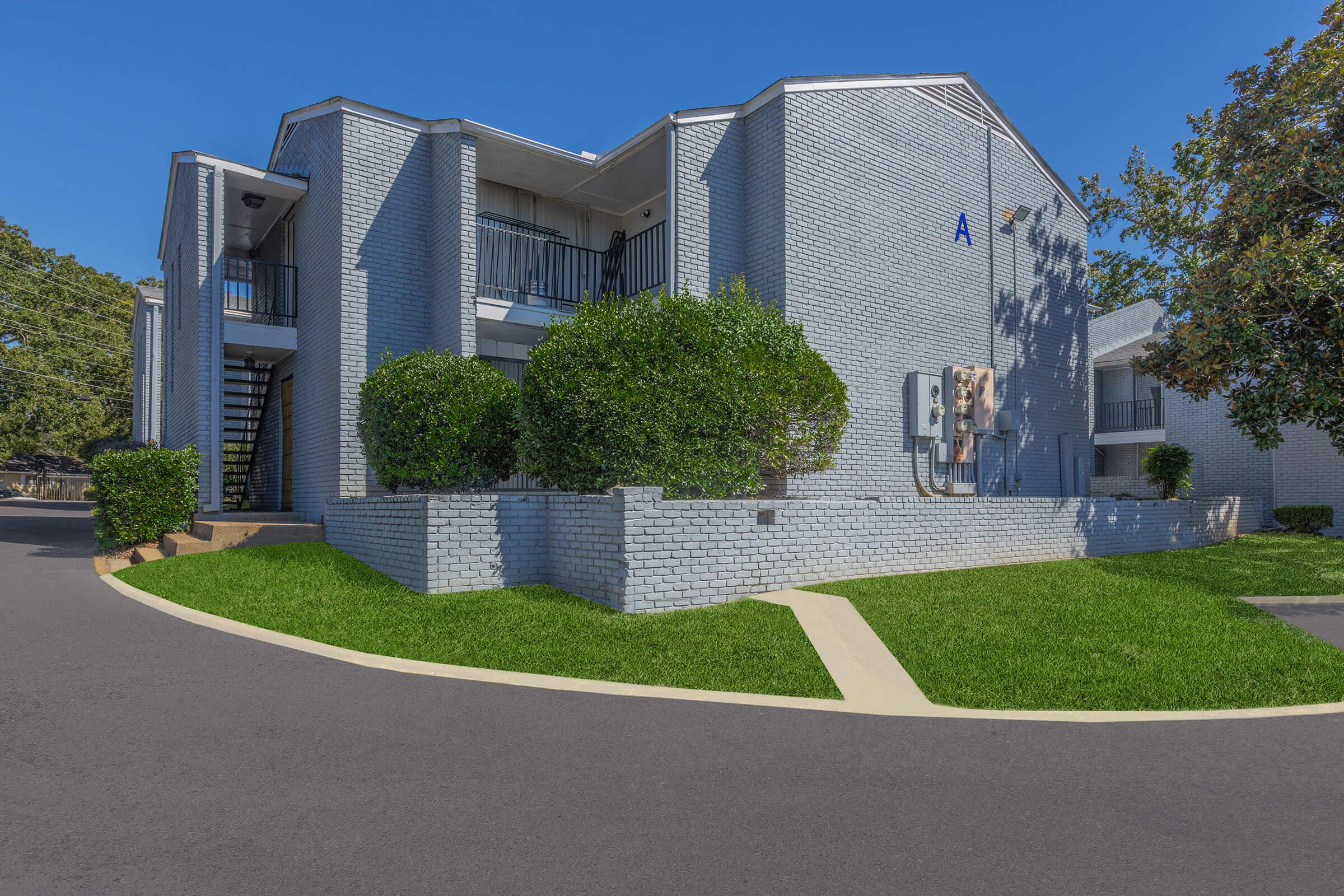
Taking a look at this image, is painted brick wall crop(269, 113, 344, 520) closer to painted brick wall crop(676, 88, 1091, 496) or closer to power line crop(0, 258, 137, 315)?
painted brick wall crop(676, 88, 1091, 496)

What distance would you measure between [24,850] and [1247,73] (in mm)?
19694

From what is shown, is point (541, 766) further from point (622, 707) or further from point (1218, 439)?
point (1218, 439)

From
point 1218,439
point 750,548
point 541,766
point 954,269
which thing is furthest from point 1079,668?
point 1218,439

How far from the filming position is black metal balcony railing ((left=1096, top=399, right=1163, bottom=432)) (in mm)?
25922

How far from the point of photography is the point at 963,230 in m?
14.8

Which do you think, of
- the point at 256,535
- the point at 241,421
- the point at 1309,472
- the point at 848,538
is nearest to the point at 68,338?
the point at 241,421

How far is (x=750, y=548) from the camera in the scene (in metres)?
8.71

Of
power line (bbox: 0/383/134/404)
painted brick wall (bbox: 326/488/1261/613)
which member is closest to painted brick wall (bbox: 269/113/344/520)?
painted brick wall (bbox: 326/488/1261/613)

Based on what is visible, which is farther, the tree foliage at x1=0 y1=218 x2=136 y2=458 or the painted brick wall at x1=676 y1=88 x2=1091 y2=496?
the tree foliage at x1=0 y1=218 x2=136 y2=458

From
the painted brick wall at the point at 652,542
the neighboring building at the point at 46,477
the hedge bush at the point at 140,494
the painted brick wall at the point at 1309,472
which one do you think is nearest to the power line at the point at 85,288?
the neighboring building at the point at 46,477

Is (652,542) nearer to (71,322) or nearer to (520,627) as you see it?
(520,627)

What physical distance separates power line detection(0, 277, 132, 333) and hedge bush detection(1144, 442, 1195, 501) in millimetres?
49101

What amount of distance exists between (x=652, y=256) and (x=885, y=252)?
4.20 metres

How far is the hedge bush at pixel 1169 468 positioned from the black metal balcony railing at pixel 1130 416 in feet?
28.8
